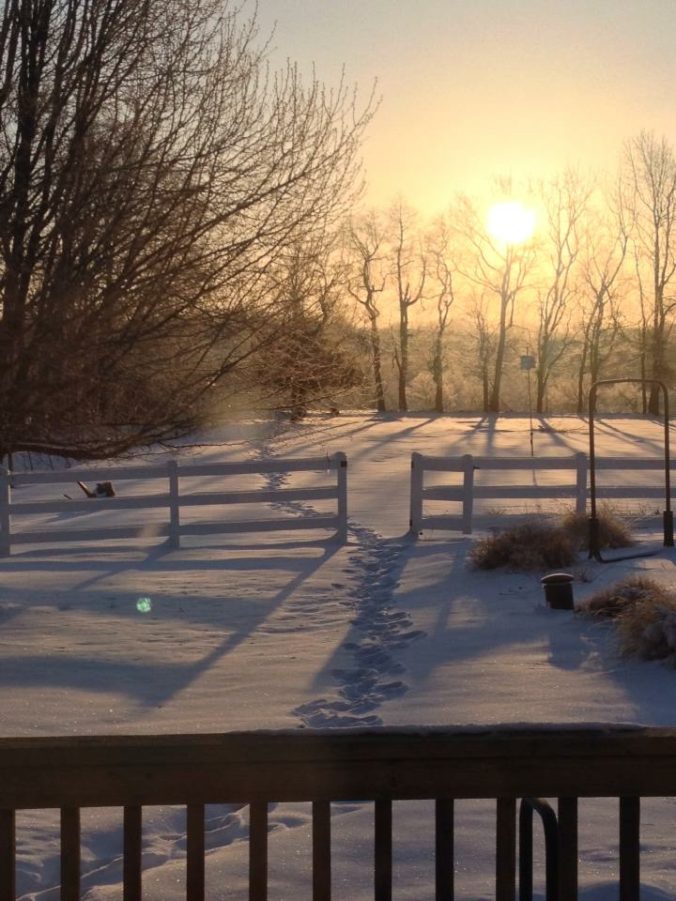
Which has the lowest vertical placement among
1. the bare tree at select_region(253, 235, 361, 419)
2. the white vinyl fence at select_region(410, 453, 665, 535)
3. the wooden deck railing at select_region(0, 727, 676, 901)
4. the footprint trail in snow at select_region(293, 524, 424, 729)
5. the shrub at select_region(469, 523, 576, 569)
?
the footprint trail in snow at select_region(293, 524, 424, 729)

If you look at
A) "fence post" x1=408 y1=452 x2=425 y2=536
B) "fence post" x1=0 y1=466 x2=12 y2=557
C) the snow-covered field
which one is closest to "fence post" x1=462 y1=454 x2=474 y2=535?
the snow-covered field

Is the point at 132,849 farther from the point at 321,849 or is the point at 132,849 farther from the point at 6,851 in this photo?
the point at 321,849

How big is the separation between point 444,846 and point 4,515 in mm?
13092

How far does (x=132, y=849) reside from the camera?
2.93 metres

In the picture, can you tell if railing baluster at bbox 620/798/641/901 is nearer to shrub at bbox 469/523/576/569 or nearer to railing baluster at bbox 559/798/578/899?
railing baluster at bbox 559/798/578/899

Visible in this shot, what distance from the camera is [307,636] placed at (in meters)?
10.2

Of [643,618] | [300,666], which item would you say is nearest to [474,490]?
[643,618]

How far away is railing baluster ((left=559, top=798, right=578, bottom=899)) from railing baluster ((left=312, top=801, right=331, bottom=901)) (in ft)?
2.06

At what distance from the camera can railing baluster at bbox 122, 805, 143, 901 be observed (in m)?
2.89

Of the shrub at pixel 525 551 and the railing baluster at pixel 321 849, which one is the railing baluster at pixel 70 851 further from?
the shrub at pixel 525 551

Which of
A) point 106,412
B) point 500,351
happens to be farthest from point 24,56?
point 500,351

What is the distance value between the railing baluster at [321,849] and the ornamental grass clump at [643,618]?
597 centimetres

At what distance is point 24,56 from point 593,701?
18.9 feet

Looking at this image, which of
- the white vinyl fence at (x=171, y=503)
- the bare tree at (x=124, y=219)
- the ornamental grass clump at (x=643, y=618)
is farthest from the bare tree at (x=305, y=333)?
the white vinyl fence at (x=171, y=503)
